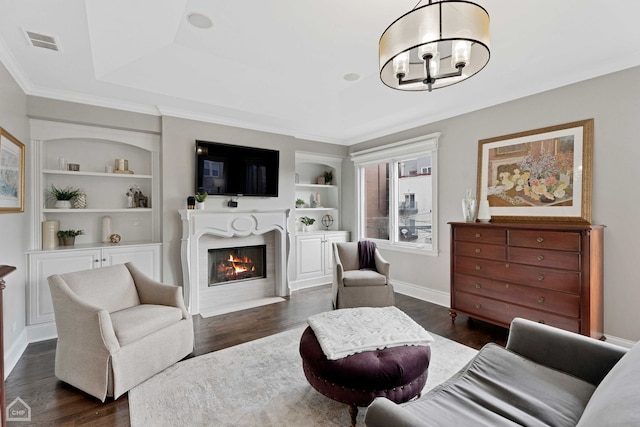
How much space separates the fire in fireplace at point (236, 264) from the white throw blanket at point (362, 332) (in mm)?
2429

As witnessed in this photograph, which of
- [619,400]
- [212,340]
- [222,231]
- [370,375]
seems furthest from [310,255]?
[619,400]

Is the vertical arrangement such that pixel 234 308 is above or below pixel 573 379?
below

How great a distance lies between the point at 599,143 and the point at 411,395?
9.59 ft

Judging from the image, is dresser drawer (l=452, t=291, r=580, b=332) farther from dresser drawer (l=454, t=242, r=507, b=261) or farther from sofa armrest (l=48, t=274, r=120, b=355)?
sofa armrest (l=48, t=274, r=120, b=355)

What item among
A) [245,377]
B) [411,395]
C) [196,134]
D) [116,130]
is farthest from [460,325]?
[116,130]

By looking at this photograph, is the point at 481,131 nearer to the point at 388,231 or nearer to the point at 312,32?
the point at 388,231

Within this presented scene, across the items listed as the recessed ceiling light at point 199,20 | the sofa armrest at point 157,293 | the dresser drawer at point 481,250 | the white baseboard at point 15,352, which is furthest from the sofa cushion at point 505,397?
the white baseboard at point 15,352

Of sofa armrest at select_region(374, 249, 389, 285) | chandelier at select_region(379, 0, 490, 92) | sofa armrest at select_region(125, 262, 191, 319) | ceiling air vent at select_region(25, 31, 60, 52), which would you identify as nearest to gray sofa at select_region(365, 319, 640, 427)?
chandelier at select_region(379, 0, 490, 92)

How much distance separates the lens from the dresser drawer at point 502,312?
8.87 ft

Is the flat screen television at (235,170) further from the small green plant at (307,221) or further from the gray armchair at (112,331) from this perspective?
the gray armchair at (112,331)

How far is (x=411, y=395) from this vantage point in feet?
6.12

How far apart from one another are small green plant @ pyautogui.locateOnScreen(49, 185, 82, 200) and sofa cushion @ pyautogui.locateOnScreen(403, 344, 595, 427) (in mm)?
4115

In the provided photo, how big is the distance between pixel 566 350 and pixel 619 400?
0.84 m

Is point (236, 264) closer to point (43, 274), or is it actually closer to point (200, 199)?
point (200, 199)
